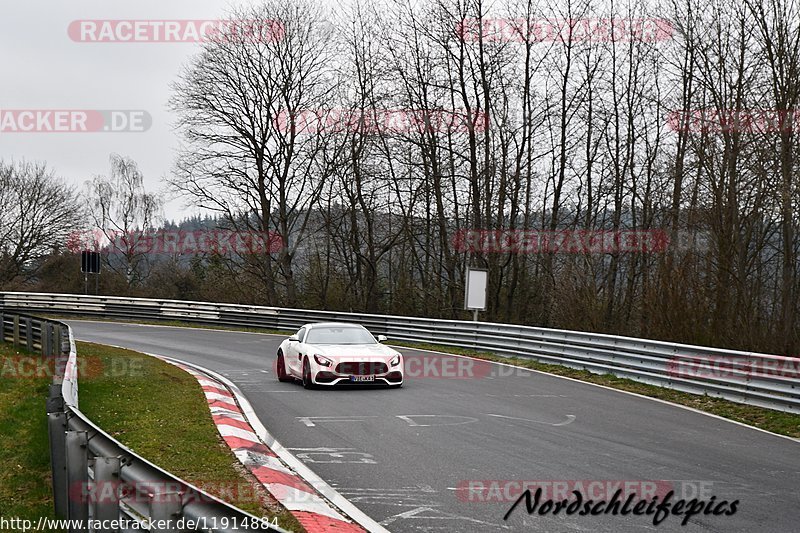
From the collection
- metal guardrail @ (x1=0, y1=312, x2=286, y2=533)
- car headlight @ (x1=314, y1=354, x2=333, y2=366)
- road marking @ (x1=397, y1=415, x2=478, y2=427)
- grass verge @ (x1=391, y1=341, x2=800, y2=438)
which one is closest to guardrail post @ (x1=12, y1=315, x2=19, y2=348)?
car headlight @ (x1=314, y1=354, x2=333, y2=366)

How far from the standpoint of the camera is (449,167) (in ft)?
117

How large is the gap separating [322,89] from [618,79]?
13.5m

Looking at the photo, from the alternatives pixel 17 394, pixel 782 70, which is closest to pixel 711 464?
pixel 17 394

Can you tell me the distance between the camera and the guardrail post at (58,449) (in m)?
6.12

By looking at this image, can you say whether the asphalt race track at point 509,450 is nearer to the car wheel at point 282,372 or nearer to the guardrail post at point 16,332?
the car wheel at point 282,372

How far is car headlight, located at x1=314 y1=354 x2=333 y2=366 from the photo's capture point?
1506 centimetres

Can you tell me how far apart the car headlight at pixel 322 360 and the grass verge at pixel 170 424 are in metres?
2.11

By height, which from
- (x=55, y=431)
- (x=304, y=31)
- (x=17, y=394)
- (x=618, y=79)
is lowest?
(x=17, y=394)

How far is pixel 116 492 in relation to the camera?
459 centimetres

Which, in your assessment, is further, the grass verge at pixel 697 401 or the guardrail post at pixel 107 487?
the grass verge at pixel 697 401

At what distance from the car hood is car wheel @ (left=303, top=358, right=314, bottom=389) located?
0.22 meters

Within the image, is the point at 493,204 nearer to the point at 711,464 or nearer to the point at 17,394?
the point at 17,394

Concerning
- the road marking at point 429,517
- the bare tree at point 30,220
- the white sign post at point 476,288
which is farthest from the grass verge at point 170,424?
the bare tree at point 30,220

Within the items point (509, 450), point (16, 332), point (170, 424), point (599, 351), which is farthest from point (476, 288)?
point (509, 450)
